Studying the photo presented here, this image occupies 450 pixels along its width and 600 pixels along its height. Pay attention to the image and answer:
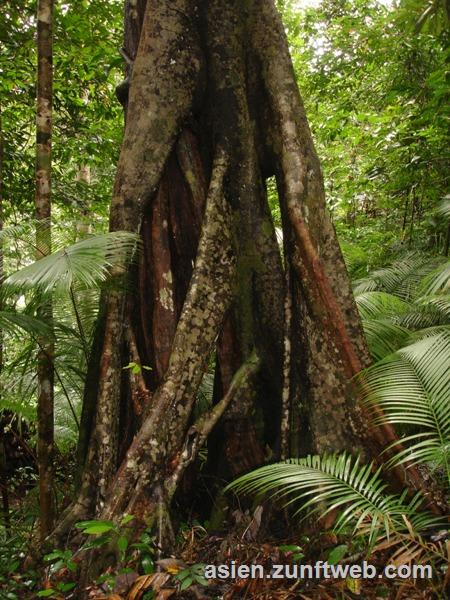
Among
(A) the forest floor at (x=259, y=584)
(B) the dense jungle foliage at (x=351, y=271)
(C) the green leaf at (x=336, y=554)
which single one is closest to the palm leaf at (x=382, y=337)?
(B) the dense jungle foliage at (x=351, y=271)

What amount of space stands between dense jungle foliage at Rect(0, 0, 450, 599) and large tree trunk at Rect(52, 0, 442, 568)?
22 cm

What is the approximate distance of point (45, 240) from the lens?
3.02 m

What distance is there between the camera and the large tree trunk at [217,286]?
2.70 meters

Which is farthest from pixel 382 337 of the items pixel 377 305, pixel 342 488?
pixel 342 488

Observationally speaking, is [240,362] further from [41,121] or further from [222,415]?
[41,121]

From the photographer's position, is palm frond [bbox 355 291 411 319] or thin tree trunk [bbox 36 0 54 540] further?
palm frond [bbox 355 291 411 319]

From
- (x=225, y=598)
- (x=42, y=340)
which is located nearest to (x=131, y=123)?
(x=42, y=340)

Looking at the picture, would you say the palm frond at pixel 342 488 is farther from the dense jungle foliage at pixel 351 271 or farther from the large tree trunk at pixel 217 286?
the large tree trunk at pixel 217 286

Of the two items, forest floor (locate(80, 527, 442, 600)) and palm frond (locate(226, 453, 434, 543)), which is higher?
palm frond (locate(226, 453, 434, 543))

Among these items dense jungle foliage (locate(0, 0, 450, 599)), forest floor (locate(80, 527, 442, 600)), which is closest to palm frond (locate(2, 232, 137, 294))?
dense jungle foliage (locate(0, 0, 450, 599))

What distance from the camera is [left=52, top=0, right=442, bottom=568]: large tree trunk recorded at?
270 centimetres

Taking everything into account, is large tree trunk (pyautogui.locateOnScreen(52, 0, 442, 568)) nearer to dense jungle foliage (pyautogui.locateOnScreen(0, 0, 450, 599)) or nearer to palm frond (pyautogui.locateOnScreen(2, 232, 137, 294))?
dense jungle foliage (pyautogui.locateOnScreen(0, 0, 450, 599))

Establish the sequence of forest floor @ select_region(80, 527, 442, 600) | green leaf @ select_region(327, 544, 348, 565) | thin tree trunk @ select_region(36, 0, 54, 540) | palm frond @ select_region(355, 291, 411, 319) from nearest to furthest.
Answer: forest floor @ select_region(80, 527, 442, 600) → green leaf @ select_region(327, 544, 348, 565) → thin tree trunk @ select_region(36, 0, 54, 540) → palm frond @ select_region(355, 291, 411, 319)

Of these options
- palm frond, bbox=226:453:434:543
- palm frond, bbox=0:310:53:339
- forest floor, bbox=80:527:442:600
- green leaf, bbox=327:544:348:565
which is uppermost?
palm frond, bbox=0:310:53:339
